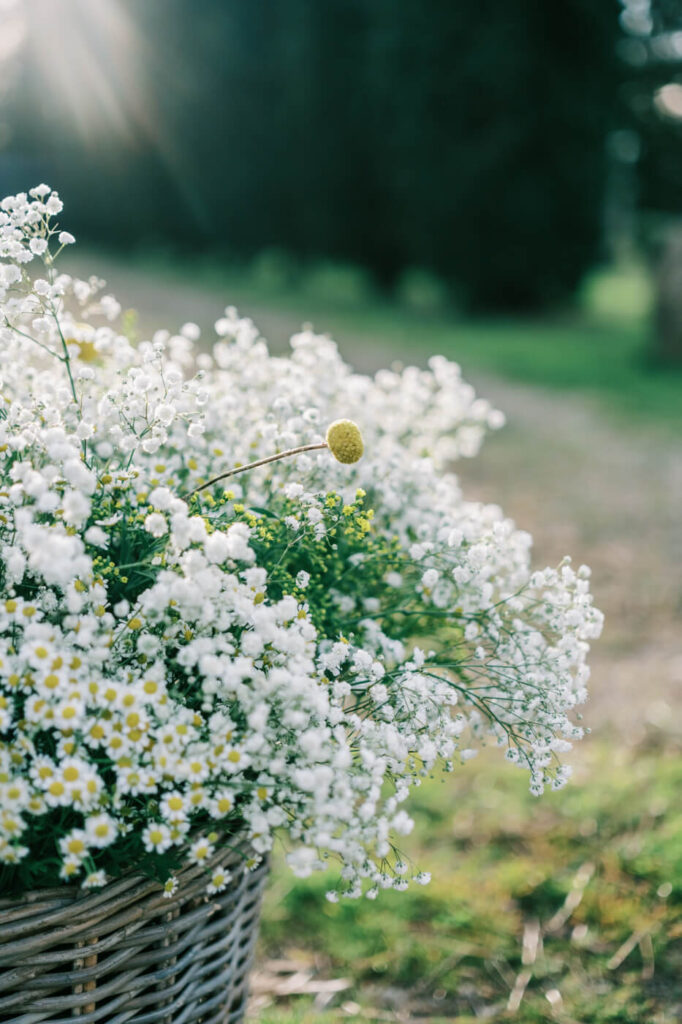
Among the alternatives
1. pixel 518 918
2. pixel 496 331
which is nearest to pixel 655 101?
pixel 496 331

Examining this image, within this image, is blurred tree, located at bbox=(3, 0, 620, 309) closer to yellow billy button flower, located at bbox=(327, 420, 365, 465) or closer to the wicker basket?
yellow billy button flower, located at bbox=(327, 420, 365, 465)

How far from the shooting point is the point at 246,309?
43.9 feet

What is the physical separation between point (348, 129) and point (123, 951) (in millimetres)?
16085

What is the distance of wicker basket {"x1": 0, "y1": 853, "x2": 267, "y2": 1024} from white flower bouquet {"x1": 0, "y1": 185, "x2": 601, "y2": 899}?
4 cm

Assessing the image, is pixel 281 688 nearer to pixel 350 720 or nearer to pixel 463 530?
pixel 350 720

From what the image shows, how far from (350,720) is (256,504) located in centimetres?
55

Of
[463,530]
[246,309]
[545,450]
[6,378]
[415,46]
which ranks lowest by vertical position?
[463,530]

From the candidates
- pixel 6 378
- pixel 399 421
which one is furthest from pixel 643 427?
pixel 6 378

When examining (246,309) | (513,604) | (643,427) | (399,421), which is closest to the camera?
(513,604)

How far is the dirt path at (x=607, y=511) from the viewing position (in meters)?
4.27

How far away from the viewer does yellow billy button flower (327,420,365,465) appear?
1314mm

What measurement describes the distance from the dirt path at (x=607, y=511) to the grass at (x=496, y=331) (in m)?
0.48

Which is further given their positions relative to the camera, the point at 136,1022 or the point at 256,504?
the point at 256,504

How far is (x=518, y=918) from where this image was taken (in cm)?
255
